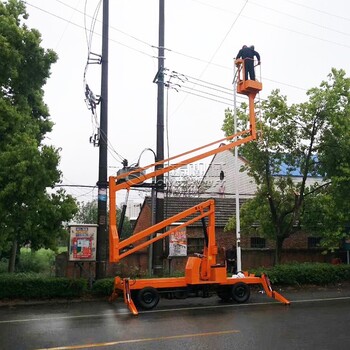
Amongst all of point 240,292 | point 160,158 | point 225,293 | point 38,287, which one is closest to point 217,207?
point 160,158

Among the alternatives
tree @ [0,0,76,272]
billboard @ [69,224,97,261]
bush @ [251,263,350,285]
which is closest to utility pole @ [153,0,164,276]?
billboard @ [69,224,97,261]

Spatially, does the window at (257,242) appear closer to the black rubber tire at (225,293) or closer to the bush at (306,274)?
the bush at (306,274)

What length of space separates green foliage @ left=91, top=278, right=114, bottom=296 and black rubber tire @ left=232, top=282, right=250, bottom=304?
399 centimetres

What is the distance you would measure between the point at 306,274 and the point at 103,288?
8091 millimetres

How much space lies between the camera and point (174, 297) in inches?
526

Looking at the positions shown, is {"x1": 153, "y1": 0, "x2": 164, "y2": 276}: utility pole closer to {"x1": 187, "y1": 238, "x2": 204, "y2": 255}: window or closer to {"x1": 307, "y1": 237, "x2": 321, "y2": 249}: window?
{"x1": 187, "y1": 238, "x2": 204, "y2": 255}: window

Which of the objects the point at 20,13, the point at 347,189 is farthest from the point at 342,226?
the point at 20,13

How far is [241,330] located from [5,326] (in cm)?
506

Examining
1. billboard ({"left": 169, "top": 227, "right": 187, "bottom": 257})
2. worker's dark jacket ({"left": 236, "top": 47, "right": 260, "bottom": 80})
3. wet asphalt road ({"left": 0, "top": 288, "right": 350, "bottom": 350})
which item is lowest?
wet asphalt road ({"left": 0, "top": 288, "right": 350, "bottom": 350})

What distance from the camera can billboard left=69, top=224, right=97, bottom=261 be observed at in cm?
1534

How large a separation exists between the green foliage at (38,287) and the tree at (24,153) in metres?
1.02

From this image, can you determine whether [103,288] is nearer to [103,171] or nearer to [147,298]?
[147,298]

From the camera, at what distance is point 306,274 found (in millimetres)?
18234

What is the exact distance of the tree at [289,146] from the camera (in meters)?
19.0
